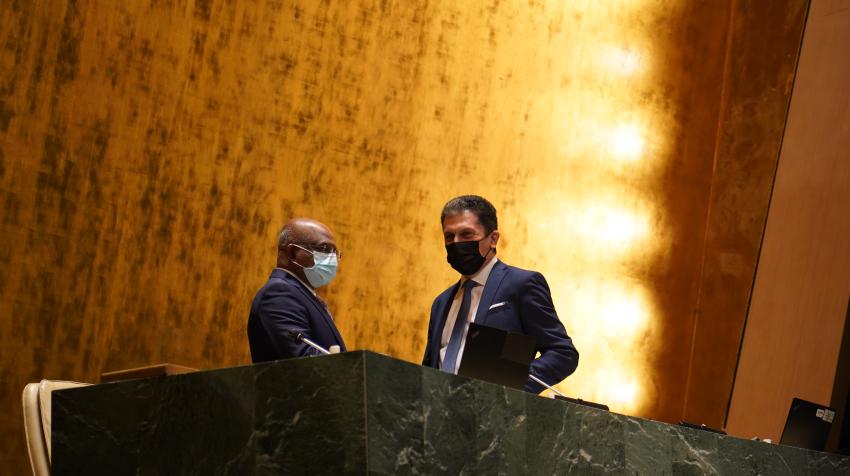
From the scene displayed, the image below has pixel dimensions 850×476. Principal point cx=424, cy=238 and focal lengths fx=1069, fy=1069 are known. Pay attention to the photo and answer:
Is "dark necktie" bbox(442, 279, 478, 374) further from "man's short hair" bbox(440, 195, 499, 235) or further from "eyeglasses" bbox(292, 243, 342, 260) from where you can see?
"eyeglasses" bbox(292, 243, 342, 260)

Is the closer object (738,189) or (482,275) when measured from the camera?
(482,275)

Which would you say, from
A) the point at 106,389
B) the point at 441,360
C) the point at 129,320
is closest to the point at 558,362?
the point at 441,360

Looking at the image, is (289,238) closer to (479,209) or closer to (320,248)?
(320,248)

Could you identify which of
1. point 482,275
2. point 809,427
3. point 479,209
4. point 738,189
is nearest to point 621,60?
point 738,189

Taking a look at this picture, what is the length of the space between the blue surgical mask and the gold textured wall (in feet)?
5.24

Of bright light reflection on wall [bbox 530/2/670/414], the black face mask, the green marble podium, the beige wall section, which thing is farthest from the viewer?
bright light reflection on wall [bbox 530/2/670/414]

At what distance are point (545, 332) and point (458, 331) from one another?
13.4 inches

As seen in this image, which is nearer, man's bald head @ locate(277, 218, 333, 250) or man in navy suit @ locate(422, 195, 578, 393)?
man in navy suit @ locate(422, 195, 578, 393)

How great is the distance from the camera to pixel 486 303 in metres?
4.17

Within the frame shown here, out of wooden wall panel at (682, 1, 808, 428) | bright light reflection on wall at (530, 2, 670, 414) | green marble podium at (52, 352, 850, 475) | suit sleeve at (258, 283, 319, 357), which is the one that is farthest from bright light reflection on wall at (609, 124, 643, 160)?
green marble podium at (52, 352, 850, 475)

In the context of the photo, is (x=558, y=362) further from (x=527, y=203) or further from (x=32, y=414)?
(x=527, y=203)

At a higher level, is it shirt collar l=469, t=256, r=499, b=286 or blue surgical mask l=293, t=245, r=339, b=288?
shirt collar l=469, t=256, r=499, b=286

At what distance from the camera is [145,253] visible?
19.2ft

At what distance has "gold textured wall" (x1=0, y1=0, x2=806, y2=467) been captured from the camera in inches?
224
